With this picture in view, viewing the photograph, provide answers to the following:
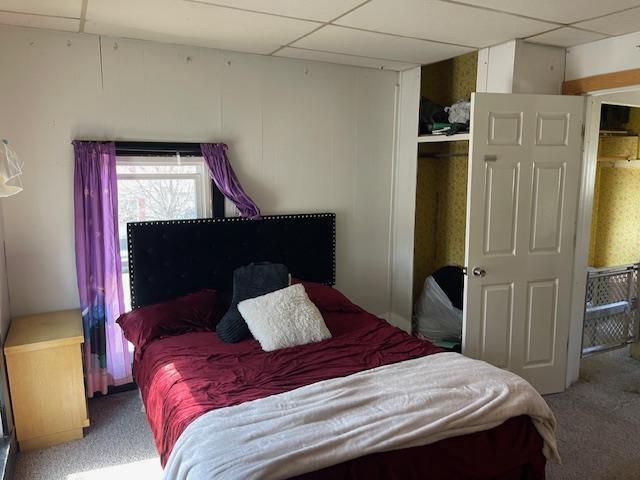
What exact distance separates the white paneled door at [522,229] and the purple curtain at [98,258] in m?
2.28

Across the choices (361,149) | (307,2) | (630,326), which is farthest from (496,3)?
(630,326)

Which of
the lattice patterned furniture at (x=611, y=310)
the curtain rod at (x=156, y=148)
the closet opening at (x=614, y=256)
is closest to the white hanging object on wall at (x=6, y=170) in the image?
the curtain rod at (x=156, y=148)

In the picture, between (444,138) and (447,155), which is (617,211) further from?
(444,138)

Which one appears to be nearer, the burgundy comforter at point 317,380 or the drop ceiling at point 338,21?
the burgundy comforter at point 317,380

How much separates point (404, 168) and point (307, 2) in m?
1.95

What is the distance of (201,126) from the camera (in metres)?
3.42

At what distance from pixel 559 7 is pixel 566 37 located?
0.68 metres

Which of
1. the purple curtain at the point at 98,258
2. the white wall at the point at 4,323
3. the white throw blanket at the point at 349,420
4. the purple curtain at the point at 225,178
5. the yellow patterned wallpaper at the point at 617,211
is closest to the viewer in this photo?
the white throw blanket at the point at 349,420

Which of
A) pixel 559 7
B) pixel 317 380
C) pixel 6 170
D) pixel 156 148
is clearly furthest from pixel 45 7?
pixel 559 7

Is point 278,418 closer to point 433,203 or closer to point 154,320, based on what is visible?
point 154,320

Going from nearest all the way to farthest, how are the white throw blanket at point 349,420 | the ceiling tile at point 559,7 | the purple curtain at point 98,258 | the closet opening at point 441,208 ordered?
the white throw blanket at point 349,420 → the ceiling tile at point 559,7 → the purple curtain at point 98,258 → the closet opening at point 441,208

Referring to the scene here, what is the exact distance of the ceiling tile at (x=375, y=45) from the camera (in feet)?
9.85

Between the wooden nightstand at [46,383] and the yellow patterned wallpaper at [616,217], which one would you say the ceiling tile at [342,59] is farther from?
the yellow patterned wallpaper at [616,217]

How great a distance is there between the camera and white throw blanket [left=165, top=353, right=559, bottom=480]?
1747 millimetres
